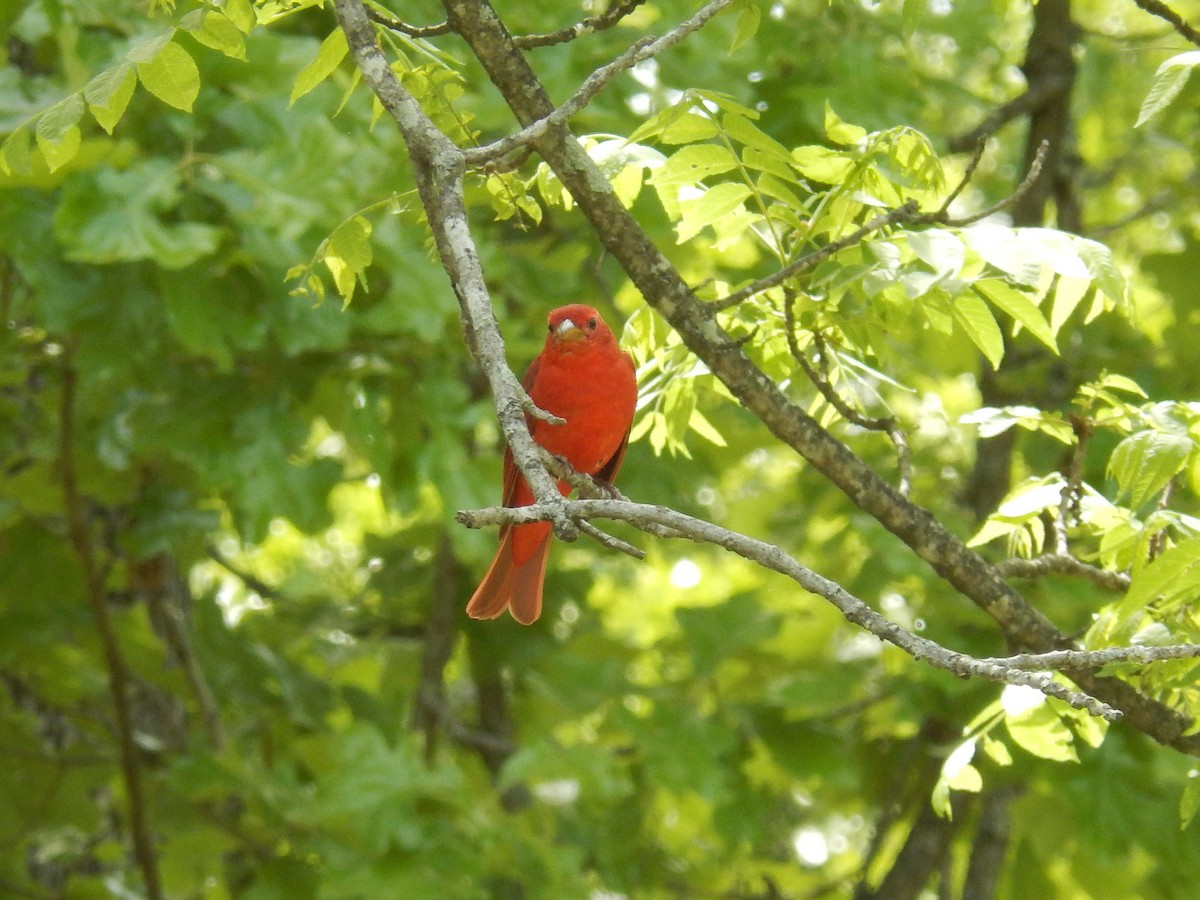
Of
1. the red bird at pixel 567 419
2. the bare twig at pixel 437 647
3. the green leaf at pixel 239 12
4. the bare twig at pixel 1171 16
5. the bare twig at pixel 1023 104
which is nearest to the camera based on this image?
the green leaf at pixel 239 12

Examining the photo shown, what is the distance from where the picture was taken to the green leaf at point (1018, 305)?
2359 millimetres

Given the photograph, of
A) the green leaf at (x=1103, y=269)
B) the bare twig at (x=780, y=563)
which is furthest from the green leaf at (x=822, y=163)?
the bare twig at (x=780, y=563)

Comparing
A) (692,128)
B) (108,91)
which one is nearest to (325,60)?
(108,91)

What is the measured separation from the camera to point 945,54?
7.48m

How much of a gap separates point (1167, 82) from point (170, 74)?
1.61 m

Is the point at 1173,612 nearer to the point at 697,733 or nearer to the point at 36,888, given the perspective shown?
the point at 697,733

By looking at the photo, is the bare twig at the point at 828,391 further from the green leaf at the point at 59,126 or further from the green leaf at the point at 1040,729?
the green leaf at the point at 59,126

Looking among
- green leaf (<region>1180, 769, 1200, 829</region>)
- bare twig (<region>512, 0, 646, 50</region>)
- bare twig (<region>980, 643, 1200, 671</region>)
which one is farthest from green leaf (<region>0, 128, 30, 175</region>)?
green leaf (<region>1180, 769, 1200, 829</region>)

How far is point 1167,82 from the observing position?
2.35 meters

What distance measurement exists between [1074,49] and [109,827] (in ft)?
16.6

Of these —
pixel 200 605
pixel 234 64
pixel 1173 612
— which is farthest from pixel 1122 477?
pixel 200 605

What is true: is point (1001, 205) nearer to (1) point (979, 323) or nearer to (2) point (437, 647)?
(1) point (979, 323)

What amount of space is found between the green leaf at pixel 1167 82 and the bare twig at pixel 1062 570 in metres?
0.81

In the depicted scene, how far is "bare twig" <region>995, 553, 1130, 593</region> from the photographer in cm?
266
